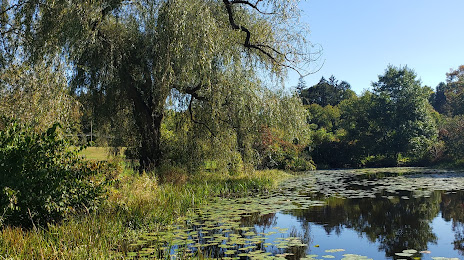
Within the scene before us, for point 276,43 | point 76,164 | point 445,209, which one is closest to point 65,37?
point 76,164

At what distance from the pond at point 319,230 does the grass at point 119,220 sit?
0.38 meters

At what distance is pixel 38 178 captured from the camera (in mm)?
5348

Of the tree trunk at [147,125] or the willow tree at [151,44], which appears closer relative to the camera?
the willow tree at [151,44]

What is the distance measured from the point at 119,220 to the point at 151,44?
5.95m

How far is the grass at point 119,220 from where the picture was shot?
424 centimetres

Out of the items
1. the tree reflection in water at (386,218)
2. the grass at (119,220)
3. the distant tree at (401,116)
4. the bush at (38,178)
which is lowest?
the tree reflection in water at (386,218)

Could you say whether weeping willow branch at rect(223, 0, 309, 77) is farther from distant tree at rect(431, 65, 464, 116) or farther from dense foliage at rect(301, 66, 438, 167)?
distant tree at rect(431, 65, 464, 116)

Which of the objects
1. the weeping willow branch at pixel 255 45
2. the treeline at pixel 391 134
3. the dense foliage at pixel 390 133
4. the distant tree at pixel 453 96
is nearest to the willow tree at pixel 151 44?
the weeping willow branch at pixel 255 45

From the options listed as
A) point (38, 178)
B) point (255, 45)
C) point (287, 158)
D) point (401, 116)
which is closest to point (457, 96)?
point (401, 116)

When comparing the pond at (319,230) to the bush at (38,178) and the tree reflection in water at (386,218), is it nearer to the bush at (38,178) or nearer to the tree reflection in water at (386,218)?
the tree reflection in water at (386,218)

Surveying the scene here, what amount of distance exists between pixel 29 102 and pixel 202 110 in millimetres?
4965

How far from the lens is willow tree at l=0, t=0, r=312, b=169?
8.86 meters

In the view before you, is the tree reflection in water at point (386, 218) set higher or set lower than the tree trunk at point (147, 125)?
lower

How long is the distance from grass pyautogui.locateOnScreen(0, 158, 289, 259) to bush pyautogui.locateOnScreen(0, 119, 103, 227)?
246 mm
